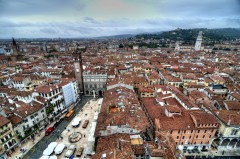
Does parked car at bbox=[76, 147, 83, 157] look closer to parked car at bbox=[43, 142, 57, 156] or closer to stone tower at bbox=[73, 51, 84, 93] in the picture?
parked car at bbox=[43, 142, 57, 156]

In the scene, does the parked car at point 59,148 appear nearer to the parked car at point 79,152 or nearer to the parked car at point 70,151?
the parked car at point 70,151

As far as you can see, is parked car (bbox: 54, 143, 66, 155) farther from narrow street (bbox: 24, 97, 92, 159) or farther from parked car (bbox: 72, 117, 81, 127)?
parked car (bbox: 72, 117, 81, 127)

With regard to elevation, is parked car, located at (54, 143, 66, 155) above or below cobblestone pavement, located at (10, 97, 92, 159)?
above

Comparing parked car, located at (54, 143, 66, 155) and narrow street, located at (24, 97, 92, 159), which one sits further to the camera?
narrow street, located at (24, 97, 92, 159)

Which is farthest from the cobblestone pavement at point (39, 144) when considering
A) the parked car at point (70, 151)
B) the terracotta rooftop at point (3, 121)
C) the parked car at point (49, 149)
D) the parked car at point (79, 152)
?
the parked car at point (79, 152)

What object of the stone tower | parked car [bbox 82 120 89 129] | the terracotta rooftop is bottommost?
parked car [bbox 82 120 89 129]

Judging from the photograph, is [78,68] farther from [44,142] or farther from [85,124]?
[44,142]

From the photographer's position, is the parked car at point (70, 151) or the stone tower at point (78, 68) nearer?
the parked car at point (70, 151)

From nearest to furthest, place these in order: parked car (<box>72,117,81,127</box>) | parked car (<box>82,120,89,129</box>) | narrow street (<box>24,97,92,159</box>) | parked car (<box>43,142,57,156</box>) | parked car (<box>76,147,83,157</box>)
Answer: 1. parked car (<box>43,142,57,156</box>)
2. parked car (<box>76,147,83,157</box>)
3. narrow street (<box>24,97,92,159</box>)
4. parked car (<box>82,120,89,129</box>)
5. parked car (<box>72,117,81,127</box>)

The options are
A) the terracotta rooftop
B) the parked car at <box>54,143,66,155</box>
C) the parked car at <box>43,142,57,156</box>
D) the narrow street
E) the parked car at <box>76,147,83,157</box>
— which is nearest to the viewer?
the terracotta rooftop

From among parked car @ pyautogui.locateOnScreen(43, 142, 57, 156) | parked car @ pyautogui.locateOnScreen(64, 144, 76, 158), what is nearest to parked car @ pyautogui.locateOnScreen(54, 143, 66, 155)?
parked car @ pyautogui.locateOnScreen(43, 142, 57, 156)

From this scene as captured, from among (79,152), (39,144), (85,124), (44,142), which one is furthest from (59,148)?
(85,124)
